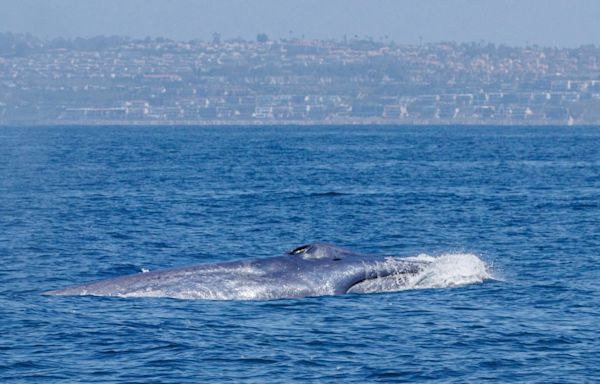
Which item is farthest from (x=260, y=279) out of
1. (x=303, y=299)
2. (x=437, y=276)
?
(x=437, y=276)

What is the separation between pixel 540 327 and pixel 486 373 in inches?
180

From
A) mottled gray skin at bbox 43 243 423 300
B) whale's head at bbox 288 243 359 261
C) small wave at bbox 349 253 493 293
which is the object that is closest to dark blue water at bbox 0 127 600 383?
small wave at bbox 349 253 493 293

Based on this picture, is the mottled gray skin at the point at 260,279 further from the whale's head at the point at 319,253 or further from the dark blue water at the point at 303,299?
the dark blue water at the point at 303,299

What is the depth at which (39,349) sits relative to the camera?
27703 millimetres

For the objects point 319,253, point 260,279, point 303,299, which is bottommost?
point 303,299

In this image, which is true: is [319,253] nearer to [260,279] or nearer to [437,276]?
[260,279]

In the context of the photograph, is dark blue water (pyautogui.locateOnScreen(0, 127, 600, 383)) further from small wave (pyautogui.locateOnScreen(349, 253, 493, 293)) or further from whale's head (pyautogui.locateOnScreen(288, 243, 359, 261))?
whale's head (pyautogui.locateOnScreen(288, 243, 359, 261))

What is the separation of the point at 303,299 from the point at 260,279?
4.46 ft

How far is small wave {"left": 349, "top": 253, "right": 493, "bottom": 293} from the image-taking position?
34.0 m

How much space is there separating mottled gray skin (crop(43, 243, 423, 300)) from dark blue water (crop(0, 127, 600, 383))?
1.89 ft

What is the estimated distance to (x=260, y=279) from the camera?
3331cm

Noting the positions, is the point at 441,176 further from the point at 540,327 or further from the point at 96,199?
the point at 540,327

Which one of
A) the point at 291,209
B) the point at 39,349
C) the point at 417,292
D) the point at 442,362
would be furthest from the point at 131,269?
the point at 291,209

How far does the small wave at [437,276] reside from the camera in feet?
112
